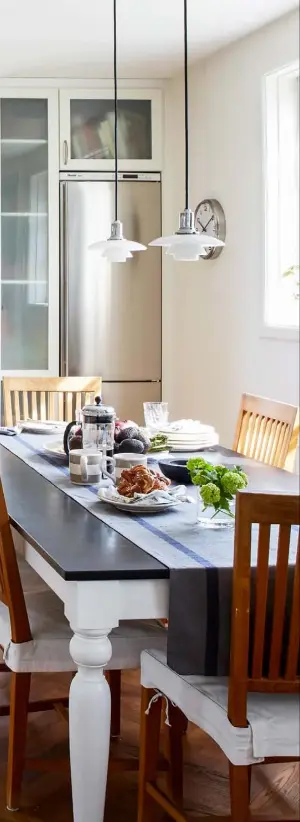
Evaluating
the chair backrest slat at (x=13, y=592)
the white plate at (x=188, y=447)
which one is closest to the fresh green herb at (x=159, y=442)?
the white plate at (x=188, y=447)

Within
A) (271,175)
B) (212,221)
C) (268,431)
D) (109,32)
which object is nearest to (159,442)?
(268,431)

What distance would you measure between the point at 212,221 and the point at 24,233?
3.36 feet

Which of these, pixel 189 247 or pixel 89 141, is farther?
pixel 89 141

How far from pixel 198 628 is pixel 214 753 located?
94 cm

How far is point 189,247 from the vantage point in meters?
2.83

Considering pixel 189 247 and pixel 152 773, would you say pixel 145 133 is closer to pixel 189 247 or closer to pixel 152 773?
pixel 189 247

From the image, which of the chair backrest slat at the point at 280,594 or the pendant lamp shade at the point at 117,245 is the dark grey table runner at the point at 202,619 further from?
the pendant lamp shade at the point at 117,245

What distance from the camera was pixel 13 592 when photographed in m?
2.16

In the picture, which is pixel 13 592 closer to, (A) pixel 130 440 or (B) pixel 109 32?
(A) pixel 130 440

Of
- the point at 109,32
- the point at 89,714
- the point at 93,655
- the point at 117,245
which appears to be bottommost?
the point at 89,714

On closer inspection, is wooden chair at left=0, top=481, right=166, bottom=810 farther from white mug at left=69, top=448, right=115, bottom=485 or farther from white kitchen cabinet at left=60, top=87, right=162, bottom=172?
white kitchen cabinet at left=60, top=87, right=162, bottom=172

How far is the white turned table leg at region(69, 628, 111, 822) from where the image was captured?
1.86 metres

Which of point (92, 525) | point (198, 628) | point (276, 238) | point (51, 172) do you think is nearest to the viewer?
point (198, 628)

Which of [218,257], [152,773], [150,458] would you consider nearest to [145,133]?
[218,257]
